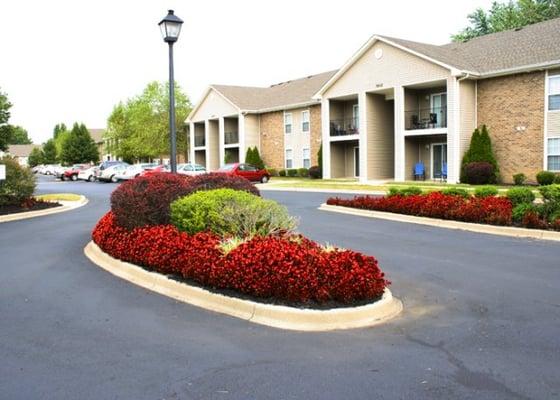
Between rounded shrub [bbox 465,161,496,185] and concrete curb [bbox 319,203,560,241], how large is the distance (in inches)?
495

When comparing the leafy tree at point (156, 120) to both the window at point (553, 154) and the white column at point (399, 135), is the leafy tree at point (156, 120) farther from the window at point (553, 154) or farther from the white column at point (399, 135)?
the window at point (553, 154)

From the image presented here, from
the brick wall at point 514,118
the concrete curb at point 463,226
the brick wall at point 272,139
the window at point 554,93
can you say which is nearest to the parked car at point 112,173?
the brick wall at point 272,139

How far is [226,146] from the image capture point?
4800 centimetres

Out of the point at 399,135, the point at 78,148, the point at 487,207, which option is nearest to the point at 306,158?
the point at 399,135

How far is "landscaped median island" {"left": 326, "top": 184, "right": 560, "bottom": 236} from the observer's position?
12406mm

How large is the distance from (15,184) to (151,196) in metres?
11.5

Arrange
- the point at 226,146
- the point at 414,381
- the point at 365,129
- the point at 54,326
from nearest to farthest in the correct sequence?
the point at 414,381, the point at 54,326, the point at 365,129, the point at 226,146

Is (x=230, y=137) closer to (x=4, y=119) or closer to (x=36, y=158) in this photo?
(x=4, y=119)

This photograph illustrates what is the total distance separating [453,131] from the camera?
28.5 metres

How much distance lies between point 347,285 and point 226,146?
42.3m

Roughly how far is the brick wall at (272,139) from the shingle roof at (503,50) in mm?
13915

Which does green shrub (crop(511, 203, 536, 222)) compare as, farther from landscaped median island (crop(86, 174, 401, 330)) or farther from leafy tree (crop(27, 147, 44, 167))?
leafy tree (crop(27, 147, 44, 167))

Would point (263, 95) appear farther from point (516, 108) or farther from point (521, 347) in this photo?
point (521, 347)

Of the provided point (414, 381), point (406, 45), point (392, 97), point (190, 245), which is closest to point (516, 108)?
point (406, 45)
